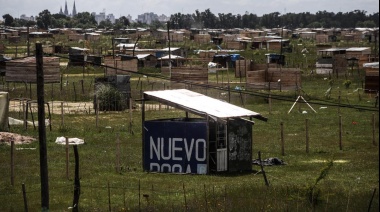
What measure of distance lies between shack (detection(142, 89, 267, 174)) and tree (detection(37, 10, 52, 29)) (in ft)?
479

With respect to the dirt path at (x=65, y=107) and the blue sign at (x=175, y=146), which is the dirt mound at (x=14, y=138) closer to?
the blue sign at (x=175, y=146)

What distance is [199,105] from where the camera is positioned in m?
21.9

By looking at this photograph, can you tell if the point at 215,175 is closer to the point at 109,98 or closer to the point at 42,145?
the point at 42,145

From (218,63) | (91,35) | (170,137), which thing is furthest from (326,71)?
(91,35)

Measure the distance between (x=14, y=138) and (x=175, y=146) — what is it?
24.8 feet

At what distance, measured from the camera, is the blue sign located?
21219 millimetres

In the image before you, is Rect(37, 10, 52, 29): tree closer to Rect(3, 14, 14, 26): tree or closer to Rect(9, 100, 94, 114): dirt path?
Rect(3, 14, 14, 26): tree

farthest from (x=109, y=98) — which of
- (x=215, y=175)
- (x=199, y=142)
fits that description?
(x=215, y=175)

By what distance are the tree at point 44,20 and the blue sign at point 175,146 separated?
146 meters

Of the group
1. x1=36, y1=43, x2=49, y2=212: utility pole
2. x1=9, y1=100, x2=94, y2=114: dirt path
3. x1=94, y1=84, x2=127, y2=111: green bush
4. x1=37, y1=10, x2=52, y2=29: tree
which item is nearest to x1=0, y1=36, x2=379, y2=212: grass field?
x1=9, y1=100, x2=94, y2=114: dirt path

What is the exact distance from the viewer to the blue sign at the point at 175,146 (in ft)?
69.6

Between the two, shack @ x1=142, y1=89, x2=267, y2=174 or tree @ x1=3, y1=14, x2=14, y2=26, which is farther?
tree @ x1=3, y1=14, x2=14, y2=26

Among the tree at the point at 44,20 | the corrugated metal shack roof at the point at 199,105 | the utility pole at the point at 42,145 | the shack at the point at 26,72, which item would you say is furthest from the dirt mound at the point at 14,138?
the tree at the point at 44,20

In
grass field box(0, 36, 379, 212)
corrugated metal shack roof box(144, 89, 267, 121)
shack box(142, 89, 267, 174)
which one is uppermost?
corrugated metal shack roof box(144, 89, 267, 121)
